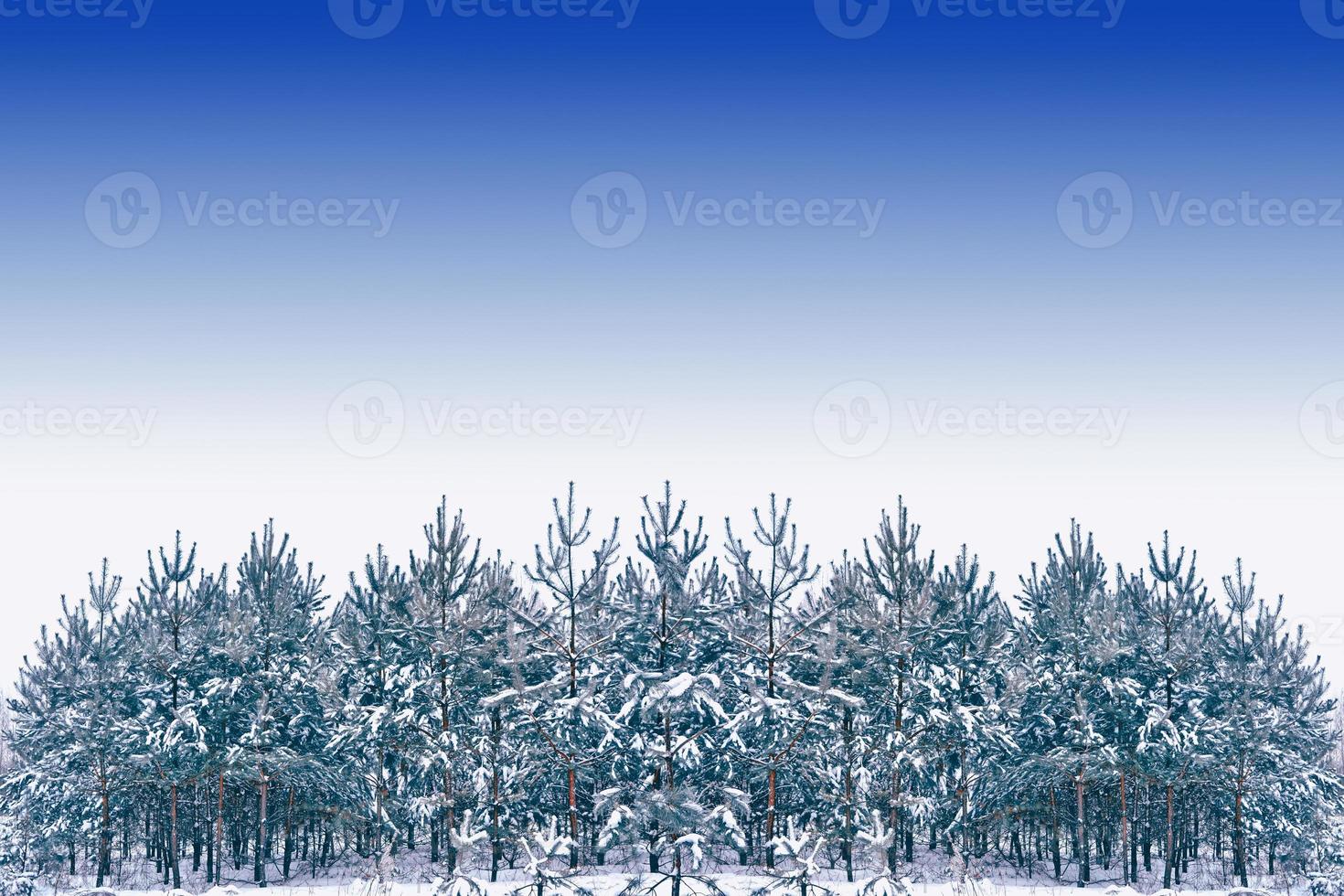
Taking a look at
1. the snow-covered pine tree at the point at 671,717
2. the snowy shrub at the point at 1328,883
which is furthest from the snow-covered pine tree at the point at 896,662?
the snowy shrub at the point at 1328,883

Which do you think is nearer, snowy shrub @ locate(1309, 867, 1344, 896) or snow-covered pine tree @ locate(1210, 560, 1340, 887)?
snowy shrub @ locate(1309, 867, 1344, 896)

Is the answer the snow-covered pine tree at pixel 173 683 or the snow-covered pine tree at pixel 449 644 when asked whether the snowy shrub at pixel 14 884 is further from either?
the snow-covered pine tree at pixel 449 644

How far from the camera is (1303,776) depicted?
36062 millimetres

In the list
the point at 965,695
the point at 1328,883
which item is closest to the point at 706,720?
the point at 965,695

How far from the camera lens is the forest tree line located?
100 ft

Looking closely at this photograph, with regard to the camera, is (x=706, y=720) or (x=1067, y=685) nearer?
(x=706, y=720)

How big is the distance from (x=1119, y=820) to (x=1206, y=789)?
4.19 meters

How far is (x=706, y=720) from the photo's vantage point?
1114 inches

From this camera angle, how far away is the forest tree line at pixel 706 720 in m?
30.5

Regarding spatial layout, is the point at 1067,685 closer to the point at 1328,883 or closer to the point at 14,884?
the point at 1328,883

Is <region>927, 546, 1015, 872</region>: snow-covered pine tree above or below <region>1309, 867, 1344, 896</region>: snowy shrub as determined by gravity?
above

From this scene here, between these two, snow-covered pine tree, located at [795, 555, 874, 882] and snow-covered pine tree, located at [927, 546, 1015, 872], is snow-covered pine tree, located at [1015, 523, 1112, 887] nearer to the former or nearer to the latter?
snow-covered pine tree, located at [927, 546, 1015, 872]

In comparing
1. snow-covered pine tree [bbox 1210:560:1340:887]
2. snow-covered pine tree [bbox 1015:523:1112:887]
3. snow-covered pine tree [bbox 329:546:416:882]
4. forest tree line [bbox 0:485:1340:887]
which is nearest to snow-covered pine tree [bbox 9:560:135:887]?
forest tree line [bbox 0:485:1340:887]

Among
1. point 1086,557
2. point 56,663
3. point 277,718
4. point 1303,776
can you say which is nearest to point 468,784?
point 277,718
